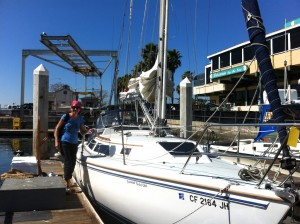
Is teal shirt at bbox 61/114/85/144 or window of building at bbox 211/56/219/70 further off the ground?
window of building at bbox 211/56/219/70

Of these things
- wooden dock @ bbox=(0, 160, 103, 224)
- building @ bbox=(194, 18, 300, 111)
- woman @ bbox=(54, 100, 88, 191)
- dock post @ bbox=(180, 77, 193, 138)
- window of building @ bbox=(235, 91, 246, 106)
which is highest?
building @ bbox=(194, 18, 300, 111)

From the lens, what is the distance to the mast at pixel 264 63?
4.57 metres

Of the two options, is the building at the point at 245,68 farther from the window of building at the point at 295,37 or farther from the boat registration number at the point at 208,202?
the boat registration number at the point at 208,202

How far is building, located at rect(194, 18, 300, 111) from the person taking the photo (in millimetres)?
33188

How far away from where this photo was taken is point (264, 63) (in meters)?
4.89

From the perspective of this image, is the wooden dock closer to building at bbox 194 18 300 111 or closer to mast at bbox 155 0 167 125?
mast at bbox 155 0 167 125

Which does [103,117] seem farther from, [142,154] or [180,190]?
[180,190]

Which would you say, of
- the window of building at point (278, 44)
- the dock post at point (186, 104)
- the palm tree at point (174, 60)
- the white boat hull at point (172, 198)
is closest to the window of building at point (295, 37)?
the window of building at point (278, 44)

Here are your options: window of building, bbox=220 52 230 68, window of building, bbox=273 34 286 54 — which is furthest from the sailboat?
window of building, bbox=220 52 230 68

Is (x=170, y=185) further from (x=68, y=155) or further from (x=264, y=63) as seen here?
(x=68, y=155)

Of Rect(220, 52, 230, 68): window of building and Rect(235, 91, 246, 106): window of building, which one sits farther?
Rect(220, 52, 230, 68): window of building

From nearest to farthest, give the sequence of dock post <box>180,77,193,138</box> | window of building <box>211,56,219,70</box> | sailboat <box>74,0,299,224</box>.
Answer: sailboat <box>74,0,299,224</box>
dock post <box>180,77,193,138</box>
window of building <box>211,56,219,70</box>

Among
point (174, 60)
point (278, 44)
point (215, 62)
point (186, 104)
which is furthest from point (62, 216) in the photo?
point (174, 60)

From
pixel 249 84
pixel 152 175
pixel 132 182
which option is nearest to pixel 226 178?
pixel 152 175
